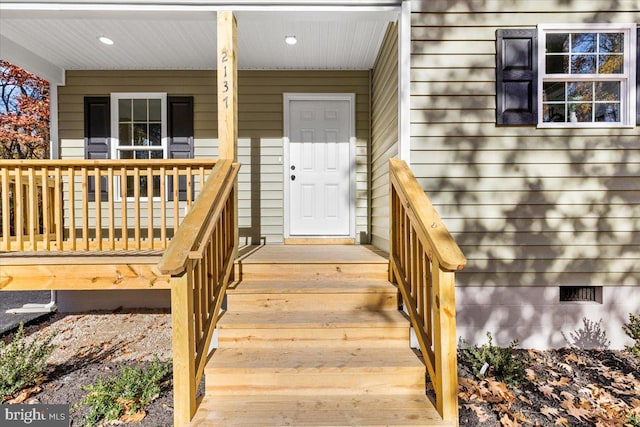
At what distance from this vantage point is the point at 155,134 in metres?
5.08

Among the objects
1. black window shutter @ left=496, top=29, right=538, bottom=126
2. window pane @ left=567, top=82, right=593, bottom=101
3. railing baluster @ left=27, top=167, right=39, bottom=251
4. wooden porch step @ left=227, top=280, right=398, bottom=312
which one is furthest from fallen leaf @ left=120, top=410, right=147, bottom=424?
window pane @ left=567, top=82, right=593, bottom=101

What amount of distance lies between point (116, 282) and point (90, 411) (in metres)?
0.94

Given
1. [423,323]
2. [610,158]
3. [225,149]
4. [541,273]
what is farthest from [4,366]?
[610,158]

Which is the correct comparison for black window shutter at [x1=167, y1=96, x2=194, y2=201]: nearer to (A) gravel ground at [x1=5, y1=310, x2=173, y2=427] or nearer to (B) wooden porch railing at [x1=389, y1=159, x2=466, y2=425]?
(A) gravel ground at [x1=5, y1=310, x2=173, y2=427]

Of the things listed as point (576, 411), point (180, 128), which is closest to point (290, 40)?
point (180, 128)

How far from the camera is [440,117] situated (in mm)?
3400

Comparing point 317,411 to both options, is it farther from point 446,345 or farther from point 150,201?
point 150,201

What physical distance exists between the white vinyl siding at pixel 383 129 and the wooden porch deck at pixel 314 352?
1.02m

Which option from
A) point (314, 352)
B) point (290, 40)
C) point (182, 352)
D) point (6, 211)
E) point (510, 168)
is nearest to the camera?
point (182, 352)

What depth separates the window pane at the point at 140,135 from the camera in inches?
199

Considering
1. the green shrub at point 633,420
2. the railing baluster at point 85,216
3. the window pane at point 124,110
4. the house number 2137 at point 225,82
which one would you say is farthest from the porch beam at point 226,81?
the green shrub at point 633,420

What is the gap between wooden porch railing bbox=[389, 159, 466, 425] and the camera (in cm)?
206

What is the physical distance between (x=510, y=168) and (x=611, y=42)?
5.08 ft

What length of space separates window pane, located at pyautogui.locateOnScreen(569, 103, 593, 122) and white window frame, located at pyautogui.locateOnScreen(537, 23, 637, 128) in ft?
0.48
